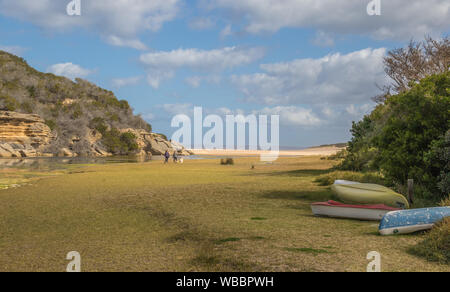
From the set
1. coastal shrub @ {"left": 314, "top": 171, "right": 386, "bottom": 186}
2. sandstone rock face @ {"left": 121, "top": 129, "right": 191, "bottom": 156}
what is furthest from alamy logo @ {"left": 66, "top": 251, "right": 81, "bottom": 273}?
sandstone rock face @ {"left": 121, "top": 129, "right": 191, "bottom": 156}

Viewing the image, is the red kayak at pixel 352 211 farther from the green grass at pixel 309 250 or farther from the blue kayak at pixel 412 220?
the green grass at pixel 309 250

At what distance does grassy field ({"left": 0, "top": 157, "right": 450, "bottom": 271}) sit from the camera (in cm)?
640

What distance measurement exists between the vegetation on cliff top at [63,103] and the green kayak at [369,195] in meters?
63.2

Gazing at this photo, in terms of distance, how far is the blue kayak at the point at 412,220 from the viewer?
790 centimetres

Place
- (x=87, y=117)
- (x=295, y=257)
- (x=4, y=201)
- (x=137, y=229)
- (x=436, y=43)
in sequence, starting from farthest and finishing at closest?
(x=87, y=117)
(x=436, y=43)
(x=4, y=201)
(x=137, y=229)
(x=295, y=257)

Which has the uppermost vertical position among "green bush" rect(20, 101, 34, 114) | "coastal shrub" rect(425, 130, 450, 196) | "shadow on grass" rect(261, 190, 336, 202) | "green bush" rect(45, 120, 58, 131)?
"green bush" rect(20, 101, 34, 114)

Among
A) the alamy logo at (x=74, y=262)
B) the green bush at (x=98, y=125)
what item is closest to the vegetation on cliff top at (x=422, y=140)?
the alamy logo at (x=74, y=262)

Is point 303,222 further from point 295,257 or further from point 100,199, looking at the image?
point 100,199

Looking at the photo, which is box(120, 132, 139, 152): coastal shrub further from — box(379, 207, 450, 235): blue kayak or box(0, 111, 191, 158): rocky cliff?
box(379, 207, 450, 235): blue kayak

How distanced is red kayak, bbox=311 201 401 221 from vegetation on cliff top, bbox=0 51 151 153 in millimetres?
64049

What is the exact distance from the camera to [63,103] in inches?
3305

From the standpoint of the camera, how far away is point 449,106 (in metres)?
12.8
